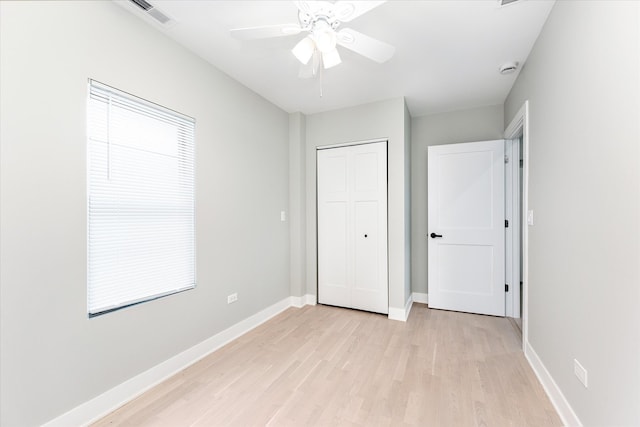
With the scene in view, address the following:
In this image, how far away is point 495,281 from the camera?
3.34 metres

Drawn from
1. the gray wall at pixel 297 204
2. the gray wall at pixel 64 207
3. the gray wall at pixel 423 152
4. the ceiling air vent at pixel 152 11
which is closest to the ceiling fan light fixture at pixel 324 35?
the ceiling air vent at pixel 152 11

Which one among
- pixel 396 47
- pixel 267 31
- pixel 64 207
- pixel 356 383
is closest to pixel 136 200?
pixel 64 207

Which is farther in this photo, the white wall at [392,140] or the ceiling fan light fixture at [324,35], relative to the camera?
the white wall at [392,140]

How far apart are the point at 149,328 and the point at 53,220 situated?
0.96m

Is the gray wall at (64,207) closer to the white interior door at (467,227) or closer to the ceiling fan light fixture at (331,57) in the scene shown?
the ceiling fan light fixture at (331,57)

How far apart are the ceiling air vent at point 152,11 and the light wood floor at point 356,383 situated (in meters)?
2.62

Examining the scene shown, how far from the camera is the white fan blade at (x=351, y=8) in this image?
1.41 m

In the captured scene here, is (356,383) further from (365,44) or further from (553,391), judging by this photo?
(365,44)

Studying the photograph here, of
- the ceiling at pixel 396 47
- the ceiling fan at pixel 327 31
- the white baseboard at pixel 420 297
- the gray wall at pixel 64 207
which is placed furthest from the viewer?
the white baseboard at pixel 420 297

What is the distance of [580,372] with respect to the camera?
4.86ft

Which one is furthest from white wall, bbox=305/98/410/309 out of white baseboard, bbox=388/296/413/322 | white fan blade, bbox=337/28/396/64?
white fan blade, bbox=337/28/396/64

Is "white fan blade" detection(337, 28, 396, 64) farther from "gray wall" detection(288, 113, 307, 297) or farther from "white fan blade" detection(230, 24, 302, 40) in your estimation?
"gray wall" detection(288, 113, 307, 297)

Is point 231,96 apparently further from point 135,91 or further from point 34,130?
point 34,130

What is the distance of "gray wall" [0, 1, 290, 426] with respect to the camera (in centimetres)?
136
